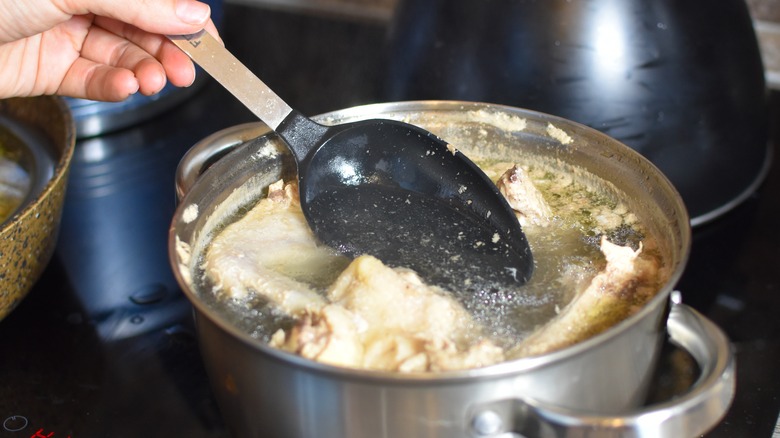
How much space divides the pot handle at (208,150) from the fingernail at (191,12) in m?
0.11

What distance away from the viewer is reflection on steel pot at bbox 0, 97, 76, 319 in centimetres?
90

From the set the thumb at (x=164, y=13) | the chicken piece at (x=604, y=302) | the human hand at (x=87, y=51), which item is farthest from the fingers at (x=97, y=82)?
the chicken piece at (x=604, y=302)

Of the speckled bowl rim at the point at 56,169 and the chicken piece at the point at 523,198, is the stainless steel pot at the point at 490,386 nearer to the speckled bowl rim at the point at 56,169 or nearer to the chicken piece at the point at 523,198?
the chicken piece at the point at 523,198

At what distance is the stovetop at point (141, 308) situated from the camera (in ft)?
2.90

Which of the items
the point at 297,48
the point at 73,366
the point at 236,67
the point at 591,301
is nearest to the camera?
the point at 591,301

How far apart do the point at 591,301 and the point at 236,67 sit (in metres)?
0.41

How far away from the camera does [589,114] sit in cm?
100

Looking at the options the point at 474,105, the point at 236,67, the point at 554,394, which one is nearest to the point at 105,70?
the point at 236,67

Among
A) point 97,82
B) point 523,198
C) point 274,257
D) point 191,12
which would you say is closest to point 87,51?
point 97,82

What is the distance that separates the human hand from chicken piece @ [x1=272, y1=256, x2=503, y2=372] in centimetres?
34

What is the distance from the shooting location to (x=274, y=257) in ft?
2.52

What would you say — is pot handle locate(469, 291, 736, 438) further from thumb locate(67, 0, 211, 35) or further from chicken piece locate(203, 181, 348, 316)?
thumb locate(67, 0, 211, 35)

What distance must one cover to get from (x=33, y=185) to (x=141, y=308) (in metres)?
0.23

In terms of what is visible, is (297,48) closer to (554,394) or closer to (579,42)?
(579,42)
